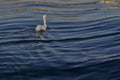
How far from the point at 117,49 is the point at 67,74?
3112 millimetres

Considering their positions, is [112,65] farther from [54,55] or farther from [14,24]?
[14,24]

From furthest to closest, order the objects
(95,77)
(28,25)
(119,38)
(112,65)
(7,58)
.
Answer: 1. (28,25)
2. (119,38)
3. (7,58)
4. (112,65)
5. (95,77)

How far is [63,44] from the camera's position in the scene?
1673 centimetres

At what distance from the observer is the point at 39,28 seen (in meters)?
18.4

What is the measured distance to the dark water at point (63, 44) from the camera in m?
→ 14.0

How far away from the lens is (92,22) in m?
21.1

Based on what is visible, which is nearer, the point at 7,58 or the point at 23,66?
the point at 23,66

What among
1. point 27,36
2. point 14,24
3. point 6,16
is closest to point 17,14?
point 6,16

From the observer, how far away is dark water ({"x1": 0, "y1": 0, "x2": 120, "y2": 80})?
14.0 meters

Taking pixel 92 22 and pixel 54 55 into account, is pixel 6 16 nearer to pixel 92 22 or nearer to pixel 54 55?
pixel 92 22

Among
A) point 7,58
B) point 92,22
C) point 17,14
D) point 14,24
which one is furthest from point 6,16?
point 7,58

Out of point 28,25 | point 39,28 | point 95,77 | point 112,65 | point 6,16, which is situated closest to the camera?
point 95,77

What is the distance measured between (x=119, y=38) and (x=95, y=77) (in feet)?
13.9

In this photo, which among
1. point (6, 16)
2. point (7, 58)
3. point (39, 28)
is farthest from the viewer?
point (6, 16)
